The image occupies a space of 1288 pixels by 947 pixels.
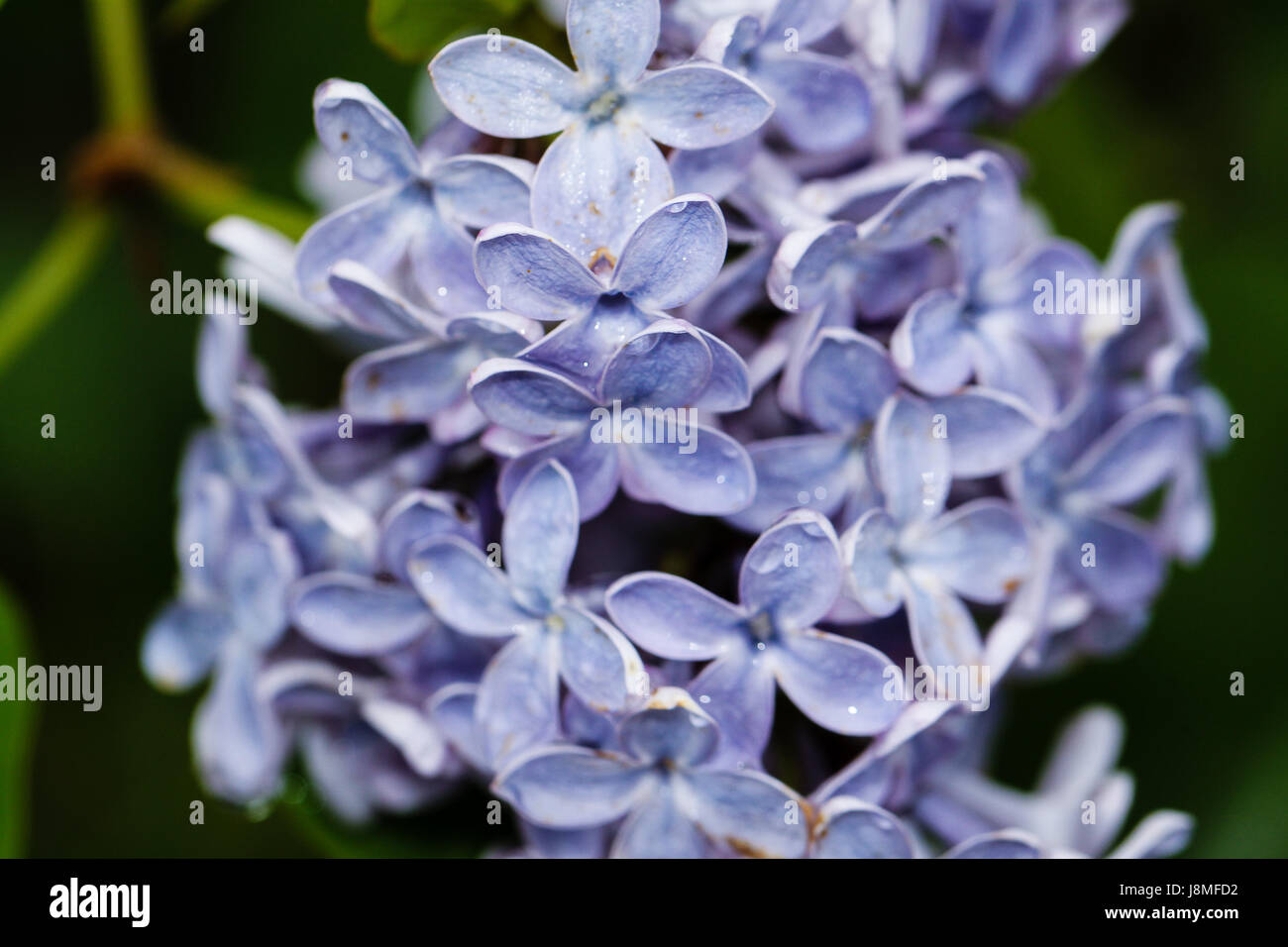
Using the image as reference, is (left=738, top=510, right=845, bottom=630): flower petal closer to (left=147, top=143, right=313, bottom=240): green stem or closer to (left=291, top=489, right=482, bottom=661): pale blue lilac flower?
(left=291, top=489, right=482, bottom=661): pale blue lilac flower

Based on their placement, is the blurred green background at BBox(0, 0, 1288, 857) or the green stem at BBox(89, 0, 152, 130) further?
→ the blurred green background at BBox(0, 0, 1288, 857)

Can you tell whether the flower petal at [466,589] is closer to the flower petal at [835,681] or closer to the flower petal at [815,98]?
the flower petal at [835,681]

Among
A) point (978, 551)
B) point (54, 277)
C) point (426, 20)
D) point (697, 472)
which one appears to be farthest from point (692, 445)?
point (54, 277)

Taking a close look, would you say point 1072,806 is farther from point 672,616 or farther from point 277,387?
point 277,387

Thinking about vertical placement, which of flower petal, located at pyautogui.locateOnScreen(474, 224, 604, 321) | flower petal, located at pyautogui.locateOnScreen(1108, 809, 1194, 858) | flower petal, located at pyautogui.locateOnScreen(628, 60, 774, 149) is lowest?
flower petal, located at pyautogui.locateOnScreen(1108, 809, 1194, 858)

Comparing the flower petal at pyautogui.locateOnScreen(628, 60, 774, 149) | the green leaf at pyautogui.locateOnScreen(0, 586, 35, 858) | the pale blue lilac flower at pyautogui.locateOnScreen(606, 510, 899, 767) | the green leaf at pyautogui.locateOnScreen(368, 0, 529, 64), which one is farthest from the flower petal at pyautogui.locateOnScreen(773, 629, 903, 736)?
the green leaf at pyautogui.locateOnScreen(0, 586, 35, 858)

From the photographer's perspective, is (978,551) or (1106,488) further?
(1106,488)
